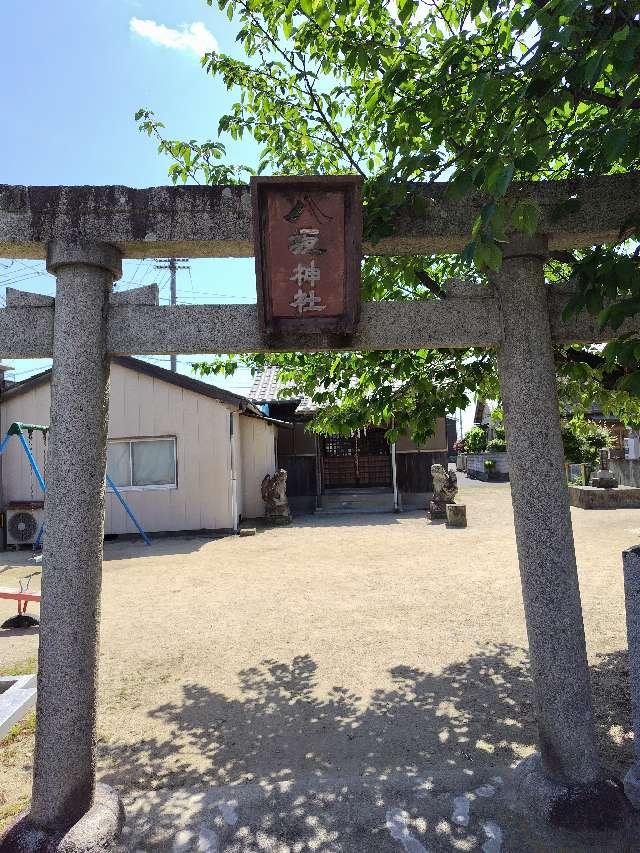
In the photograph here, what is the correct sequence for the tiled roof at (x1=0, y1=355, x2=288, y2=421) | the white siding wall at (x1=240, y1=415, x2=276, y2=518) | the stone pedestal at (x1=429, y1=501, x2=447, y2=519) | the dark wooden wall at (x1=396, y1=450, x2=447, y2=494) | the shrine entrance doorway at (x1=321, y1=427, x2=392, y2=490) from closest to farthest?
the tiled roof at (x1=0, y1=355, x2=288, y2=421)
the stone pedestal at (x1=429, y1=501, x2=447, y2=519)
the white siding wall at (x1=240, y1=415, x2=276, y2=518)
the dark wooden wall at (x1=396, y1=450, x2=447, y2=494)
the shrine entrance doorway at (x1=321, y1=427, x2=392, y2=490)

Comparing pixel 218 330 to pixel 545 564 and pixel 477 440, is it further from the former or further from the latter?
pixel 477 440

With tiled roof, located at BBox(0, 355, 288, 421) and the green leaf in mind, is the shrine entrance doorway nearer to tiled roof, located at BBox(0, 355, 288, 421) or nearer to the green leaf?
tiled roof, located at BBox(0, 355, 288, 421)

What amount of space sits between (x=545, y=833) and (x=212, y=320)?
3.26 m

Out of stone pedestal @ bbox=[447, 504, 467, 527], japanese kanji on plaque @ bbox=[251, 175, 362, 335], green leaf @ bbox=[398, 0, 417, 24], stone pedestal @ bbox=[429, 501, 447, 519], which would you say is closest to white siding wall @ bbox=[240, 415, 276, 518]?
stone pedestal @ bbox=[429, 501, 447, 519]

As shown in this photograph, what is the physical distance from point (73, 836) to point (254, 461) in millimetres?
13720

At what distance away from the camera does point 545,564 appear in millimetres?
2945

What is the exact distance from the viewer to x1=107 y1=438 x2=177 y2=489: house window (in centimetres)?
1343

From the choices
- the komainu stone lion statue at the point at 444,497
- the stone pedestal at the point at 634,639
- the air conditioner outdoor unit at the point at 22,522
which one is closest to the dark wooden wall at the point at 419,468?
the komainu stone lion statue at the point at 444,497

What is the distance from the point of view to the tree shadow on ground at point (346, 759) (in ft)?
9.37

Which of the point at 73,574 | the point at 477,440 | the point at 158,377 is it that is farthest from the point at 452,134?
the point at 477,440

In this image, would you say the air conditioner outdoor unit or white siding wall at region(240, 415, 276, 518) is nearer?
the air conditioner outdoor unit

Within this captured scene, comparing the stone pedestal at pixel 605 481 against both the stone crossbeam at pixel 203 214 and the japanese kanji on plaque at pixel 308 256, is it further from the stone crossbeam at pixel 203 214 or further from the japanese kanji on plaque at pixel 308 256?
the japanese kanji on plaque at pixel 308 256

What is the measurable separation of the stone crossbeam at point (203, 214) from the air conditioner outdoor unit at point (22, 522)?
429 inches

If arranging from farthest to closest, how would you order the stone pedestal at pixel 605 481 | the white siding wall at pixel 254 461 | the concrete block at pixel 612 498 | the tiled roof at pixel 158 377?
the white siding wall at pixel 254 461 → the stone pedestal at pixel 605 481 → the concrete block at pixel 612 498 → the tiled roof at pixel 158 377
